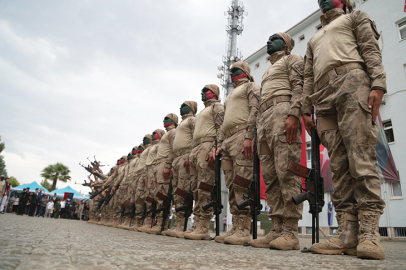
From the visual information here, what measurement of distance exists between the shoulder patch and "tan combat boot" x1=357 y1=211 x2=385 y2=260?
1849mm

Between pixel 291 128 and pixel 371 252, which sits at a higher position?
pixel 291 128

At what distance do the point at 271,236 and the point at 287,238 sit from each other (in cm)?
35

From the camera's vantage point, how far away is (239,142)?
426cm

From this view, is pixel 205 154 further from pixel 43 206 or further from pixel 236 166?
pixel 43 206

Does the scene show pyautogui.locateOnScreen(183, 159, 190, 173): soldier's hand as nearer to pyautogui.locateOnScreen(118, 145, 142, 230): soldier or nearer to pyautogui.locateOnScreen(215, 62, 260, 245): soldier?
pyautogui.locateOnScreen(215, 62, 260, 245): soldier

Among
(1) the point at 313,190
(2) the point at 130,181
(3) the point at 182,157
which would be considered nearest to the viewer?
(1) the point at 313,190

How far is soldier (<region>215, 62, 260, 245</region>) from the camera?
4.01 metres

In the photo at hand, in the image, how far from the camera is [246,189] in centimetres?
407

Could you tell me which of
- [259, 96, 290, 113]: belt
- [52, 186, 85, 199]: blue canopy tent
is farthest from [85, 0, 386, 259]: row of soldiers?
[52, 186, 85, 199]: blue canopy tent

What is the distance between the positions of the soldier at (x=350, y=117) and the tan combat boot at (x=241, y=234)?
4.58 feet

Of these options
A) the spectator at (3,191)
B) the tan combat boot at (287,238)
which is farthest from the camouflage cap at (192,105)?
the spectator at (3,191)

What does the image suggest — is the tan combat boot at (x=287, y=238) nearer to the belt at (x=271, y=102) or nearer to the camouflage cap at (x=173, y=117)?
the belt at (x=271, y=102)

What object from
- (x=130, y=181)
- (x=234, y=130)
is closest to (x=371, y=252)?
(x=234, y=130)

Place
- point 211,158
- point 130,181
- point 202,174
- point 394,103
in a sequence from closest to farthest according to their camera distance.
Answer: point 211,158 → point 202,174 → point 130,181 → point 394,103
